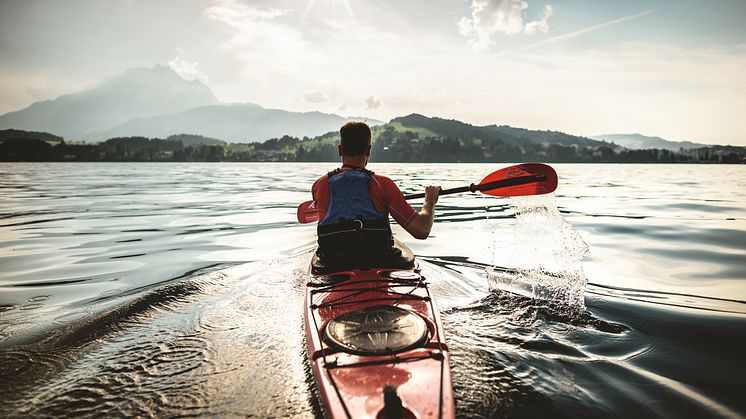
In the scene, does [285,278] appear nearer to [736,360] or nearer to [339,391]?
[339,391]

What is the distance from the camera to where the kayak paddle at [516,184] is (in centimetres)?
699

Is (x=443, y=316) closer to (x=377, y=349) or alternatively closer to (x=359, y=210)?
(x=359, y=210)

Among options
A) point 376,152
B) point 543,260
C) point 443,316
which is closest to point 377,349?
point 443,316

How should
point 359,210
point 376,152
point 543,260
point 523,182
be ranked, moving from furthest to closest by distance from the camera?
point 376,152, point 543,260, point 523,182, point 359,210

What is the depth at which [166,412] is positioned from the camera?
11.4ft

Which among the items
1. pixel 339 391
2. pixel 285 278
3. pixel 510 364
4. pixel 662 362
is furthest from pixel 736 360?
pixel 285 278

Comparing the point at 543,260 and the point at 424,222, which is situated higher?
the point at 424,222

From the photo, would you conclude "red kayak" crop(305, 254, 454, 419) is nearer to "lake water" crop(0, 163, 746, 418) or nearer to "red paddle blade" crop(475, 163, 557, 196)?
"lake water" crop(0, 163, 746, 418)

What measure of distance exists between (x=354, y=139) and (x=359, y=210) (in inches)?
37.1

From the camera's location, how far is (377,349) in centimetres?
362

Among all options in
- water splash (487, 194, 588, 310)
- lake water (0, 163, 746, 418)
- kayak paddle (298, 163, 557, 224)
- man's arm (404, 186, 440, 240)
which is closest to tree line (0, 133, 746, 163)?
water splash (487, 194, 588, 310)

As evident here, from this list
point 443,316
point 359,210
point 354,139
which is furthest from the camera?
point 443,316

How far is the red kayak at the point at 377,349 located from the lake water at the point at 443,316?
1.51 feet

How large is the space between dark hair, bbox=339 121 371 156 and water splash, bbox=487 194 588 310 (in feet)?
12.0
